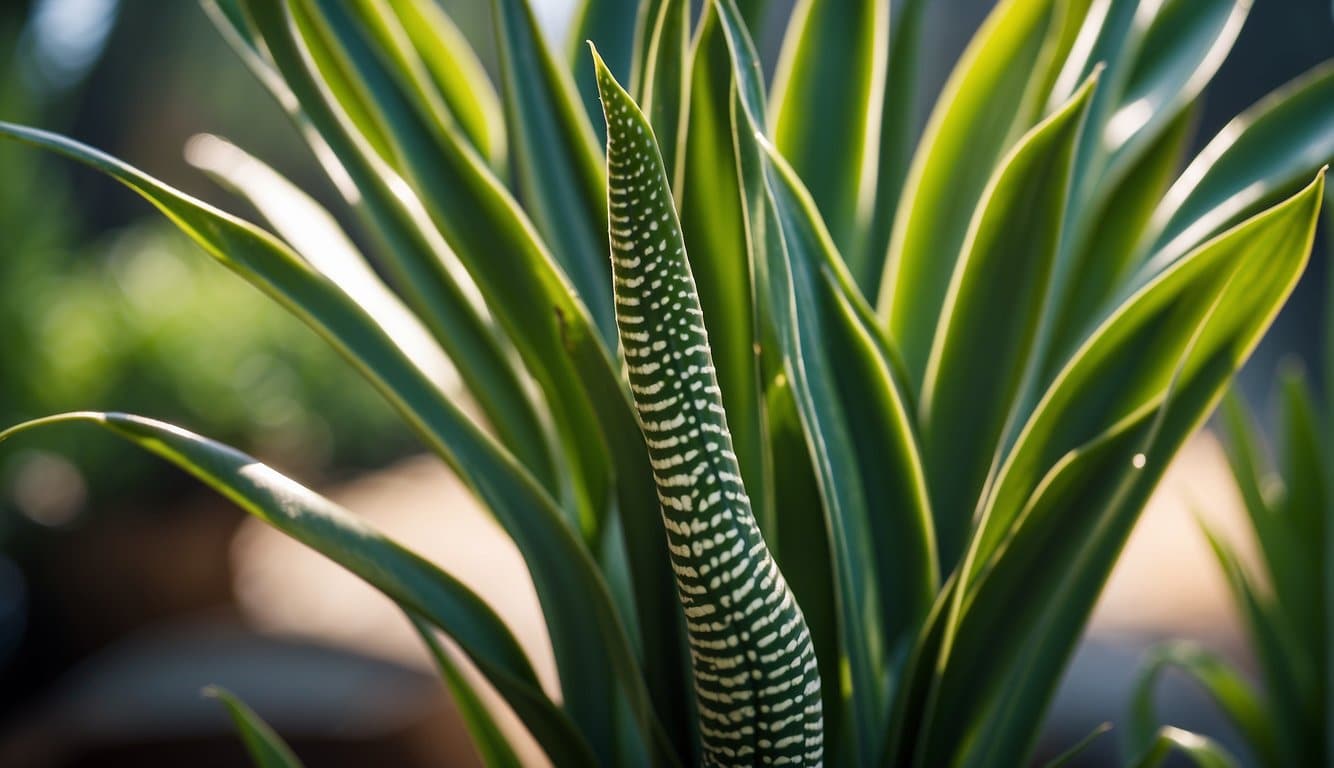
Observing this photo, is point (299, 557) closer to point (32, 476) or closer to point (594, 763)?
point (32, 476)

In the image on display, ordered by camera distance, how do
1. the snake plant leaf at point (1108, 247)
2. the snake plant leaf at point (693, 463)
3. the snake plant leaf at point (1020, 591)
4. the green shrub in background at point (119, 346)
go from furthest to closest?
the green shrub in background at point (119, 346)
the snake plant leaf at point (1108, 247)
the snake plant leaf at point (1020, 591)
the snake plant leaf at point (693, 463)

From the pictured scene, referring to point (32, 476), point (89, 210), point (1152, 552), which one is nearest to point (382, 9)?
point (1152, 552)

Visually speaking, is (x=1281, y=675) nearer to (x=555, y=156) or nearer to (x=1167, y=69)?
(x=1167, y=69)

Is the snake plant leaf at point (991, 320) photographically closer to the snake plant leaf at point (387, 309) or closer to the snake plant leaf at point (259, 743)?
the snake plant leaf at point (387, 309)

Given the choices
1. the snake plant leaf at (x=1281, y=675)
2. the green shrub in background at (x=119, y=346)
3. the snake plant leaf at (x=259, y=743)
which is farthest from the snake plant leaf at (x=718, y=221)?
the green shrub in background at (x=119, y=346)

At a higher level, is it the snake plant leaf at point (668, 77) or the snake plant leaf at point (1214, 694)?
the snake plant leaf at point (668, 77)

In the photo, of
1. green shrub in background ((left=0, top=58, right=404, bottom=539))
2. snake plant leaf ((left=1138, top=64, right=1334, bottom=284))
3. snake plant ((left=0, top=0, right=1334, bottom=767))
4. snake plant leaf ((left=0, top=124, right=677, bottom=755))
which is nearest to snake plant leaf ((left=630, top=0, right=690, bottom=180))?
snake plant ((left=0, top=0, right=1334, bottom=767))

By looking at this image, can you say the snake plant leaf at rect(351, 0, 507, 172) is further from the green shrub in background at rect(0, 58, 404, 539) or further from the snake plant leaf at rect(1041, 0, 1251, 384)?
the green shrub in background at rect(0, 58, 404, 539)
